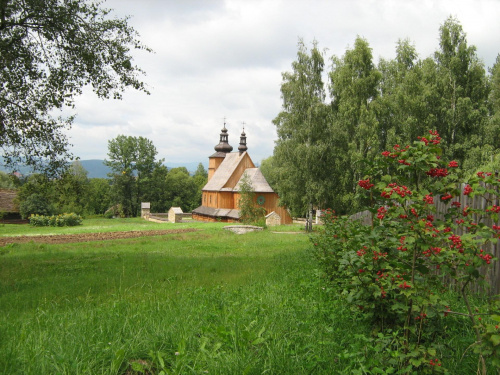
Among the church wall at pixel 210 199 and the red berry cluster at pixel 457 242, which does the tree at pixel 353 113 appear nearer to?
the church wall at pixel 210 199

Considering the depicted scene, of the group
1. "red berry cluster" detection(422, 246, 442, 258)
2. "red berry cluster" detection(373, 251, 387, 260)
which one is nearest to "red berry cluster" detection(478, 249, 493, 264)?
"red berry cluster" detection(422, 246, 442, 258)

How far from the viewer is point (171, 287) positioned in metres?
6.55

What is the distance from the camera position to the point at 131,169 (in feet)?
201

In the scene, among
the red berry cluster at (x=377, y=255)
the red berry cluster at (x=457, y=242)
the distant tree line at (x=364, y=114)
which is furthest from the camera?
the distant tree line at (x=364, y=114)

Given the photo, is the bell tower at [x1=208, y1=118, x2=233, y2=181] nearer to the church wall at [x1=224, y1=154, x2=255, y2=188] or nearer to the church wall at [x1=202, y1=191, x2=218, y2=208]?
the church wall at [x1=202, y1=191, x2=218, y2=208]

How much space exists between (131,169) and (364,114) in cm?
4530

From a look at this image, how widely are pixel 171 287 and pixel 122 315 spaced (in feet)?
7.91

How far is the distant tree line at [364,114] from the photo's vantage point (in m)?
26.2

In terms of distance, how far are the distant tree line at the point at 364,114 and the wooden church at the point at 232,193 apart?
13.1 meters

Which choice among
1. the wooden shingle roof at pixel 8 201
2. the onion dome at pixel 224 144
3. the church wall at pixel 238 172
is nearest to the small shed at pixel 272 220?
the church wall at pixel 238 172

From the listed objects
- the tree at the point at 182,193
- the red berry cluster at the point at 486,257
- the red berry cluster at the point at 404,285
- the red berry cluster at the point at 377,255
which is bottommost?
the red berry cluster at the point at 404,285

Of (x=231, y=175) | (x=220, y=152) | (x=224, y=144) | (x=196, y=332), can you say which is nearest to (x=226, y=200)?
(x=231, y=175)

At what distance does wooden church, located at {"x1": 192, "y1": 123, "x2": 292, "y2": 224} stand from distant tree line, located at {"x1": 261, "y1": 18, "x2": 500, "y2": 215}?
43.0 feet

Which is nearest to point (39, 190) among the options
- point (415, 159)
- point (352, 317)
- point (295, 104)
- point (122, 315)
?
point (122, 315)
